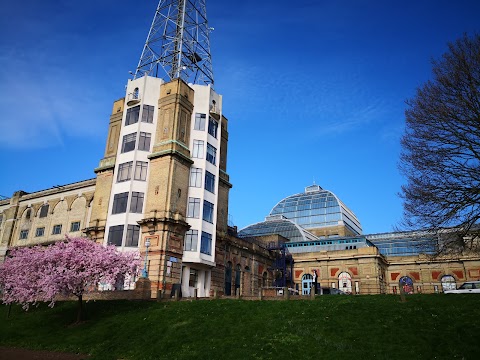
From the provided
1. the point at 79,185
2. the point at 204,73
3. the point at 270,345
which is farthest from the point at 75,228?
the point at 270,345

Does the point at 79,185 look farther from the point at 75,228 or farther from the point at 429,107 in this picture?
the point at 429,107

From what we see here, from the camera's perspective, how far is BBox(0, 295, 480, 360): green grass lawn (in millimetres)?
18422

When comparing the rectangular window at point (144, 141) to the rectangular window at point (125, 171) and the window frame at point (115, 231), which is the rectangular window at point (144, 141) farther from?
the window frame at point (115, 231)

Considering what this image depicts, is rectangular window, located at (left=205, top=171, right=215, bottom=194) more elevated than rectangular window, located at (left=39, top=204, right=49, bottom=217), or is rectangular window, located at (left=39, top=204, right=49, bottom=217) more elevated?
rectangular window, located at (left=205, top=171, right=215, bottom=194)

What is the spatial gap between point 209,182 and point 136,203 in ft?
26.1

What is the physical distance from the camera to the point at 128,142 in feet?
142

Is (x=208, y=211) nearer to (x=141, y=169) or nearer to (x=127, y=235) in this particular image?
(x=141, y=169)

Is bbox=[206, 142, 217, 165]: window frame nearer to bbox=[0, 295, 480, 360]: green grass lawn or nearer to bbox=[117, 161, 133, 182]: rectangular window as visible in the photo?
bbox=[117, 161, 133, 182]: rectangular window

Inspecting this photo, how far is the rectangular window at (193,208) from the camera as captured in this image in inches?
1633

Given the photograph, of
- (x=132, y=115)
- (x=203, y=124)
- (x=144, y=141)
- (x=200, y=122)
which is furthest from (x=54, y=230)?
(x=203, y=124)

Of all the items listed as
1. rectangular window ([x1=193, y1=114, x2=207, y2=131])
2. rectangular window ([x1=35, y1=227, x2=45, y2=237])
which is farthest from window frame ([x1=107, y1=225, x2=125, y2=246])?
rectangular window ([x1=35, y1=227, x2=45, y2=237])

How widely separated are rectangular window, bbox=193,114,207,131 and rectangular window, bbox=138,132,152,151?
501 cm

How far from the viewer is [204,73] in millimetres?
49250

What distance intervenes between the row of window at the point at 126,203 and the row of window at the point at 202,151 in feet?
23.5
